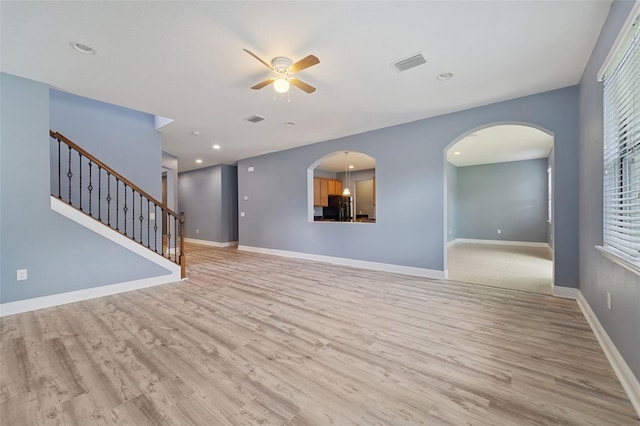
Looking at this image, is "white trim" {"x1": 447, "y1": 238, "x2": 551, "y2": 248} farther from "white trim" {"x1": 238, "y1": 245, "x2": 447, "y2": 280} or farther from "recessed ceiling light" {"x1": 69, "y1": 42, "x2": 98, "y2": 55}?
"recessed ceiling light" {"x1": 69, "y1": 42, "x2": 98, "y2": 55}

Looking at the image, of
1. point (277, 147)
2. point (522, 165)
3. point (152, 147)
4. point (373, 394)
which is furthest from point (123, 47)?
point (522, 165)

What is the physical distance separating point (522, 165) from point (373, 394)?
30.1 feet

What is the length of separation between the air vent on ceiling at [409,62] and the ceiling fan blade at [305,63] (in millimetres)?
958

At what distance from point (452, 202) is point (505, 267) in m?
3.86

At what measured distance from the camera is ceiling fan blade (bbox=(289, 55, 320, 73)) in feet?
7.64

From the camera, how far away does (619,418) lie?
1.47 meters

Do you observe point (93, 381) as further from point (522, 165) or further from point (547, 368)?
point (522, 165)

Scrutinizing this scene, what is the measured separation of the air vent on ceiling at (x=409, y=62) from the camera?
266 cm

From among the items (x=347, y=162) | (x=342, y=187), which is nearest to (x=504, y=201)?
(x=347, y=162)

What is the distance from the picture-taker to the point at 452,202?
28.6 feet

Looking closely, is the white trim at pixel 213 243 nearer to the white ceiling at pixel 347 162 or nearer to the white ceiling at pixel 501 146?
the white ceiling at pixel 347 162

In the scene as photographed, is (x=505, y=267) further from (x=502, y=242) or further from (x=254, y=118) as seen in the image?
(x=254, y=118)

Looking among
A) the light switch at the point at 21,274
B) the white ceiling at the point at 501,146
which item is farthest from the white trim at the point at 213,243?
the white ceiling at the point at 501,146

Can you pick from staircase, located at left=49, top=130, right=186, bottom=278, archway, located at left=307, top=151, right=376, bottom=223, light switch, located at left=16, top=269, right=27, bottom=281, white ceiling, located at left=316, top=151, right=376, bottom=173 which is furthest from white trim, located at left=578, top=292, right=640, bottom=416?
light switch, located at left=16, top=269, right=27, bottom=281
